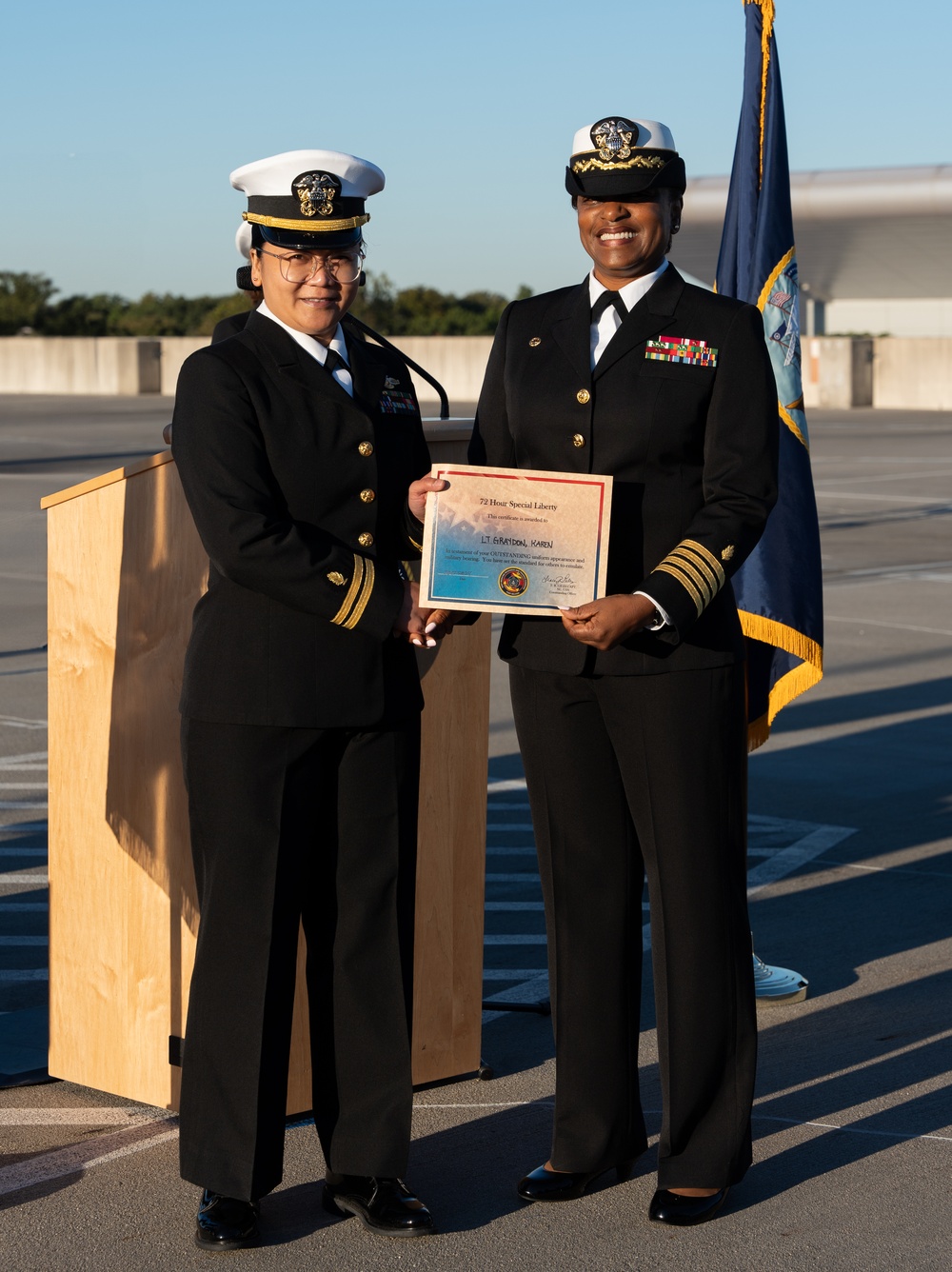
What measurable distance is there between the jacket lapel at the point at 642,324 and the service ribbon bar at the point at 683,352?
30 mm

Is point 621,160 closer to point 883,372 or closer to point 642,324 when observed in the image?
point 642,324

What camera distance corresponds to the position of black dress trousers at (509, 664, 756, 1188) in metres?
3.66

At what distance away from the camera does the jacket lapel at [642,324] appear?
3.65 metres

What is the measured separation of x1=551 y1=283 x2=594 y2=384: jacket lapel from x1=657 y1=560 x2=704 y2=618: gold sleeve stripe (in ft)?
1.38

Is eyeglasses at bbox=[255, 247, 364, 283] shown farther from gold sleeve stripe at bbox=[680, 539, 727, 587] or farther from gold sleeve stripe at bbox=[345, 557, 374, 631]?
gold sleeve stripe at bbox=[680, 539, 727, 587]

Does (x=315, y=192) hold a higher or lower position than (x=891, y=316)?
lower

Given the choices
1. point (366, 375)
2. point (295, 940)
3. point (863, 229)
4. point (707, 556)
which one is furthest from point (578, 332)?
point (863, 229)

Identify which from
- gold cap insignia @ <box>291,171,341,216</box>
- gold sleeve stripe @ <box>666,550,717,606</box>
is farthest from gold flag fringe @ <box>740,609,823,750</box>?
gold cap insignia @ <box>291,171,341,216</box>

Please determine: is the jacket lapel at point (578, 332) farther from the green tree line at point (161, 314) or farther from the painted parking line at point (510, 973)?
the green tree line at point (161, 314)

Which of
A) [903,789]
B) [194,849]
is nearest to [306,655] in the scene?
[194,849]

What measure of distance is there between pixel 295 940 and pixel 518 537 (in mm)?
933

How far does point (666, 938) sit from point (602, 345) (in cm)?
123

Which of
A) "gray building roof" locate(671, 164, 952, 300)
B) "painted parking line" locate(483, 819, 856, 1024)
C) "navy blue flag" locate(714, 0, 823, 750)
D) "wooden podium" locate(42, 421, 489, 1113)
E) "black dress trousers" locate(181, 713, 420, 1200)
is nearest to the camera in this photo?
"black dress trousers" locate(181, 713, 420, 1200)

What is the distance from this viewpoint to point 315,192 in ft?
11.3
